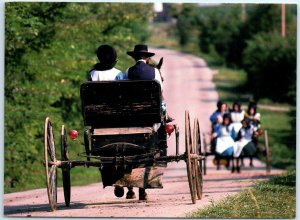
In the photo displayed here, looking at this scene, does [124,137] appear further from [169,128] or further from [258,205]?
[258,205]

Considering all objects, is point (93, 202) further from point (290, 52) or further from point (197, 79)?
point (197, 79)

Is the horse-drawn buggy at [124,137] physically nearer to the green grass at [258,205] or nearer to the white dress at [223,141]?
the green grass at [258,205]

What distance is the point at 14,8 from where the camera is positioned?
22781 millimetres

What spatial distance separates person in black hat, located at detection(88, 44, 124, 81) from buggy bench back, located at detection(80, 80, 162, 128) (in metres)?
0.54

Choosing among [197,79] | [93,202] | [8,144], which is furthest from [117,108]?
[197,79]

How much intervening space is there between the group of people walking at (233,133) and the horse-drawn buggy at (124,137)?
31.7ft

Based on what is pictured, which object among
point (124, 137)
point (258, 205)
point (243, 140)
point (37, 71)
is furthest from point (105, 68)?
point (243, 140)

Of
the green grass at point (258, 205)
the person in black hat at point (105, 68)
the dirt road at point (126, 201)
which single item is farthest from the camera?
the person in black hat at point (105, 68)

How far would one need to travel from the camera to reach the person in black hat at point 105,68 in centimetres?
1633

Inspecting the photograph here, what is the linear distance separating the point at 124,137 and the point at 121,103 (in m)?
0.49

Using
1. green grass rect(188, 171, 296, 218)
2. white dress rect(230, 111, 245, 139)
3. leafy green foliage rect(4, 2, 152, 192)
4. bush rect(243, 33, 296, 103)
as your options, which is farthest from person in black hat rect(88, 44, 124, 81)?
bush rect(243, 33, 296, 103)

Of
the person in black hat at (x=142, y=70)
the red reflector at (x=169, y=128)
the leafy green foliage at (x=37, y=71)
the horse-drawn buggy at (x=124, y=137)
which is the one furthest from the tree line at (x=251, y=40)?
the red reflector at (x=169, y=128)

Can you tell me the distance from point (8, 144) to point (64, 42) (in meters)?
3.53

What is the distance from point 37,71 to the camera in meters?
25.7
